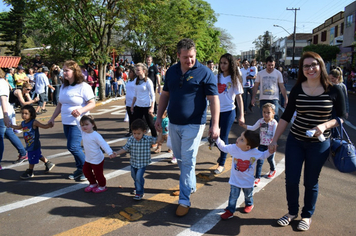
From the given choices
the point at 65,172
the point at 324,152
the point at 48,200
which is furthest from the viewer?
the point at 65,172

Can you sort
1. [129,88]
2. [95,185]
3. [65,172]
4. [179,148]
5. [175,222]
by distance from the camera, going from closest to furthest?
[175,222], [179,148], [95,185], [65,172], [129,88]

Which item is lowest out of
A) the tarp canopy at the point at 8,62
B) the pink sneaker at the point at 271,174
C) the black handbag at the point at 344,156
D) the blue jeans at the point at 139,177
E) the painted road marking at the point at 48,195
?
the painted road marking at the point at 48,195

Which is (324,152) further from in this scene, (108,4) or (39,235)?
(108,4)

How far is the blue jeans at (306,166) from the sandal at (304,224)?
1.8 inches

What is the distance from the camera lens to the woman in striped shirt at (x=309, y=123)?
126 inches

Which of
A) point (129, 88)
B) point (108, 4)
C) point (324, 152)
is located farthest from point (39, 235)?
point (108, 4)

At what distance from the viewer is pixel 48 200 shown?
4.29 m

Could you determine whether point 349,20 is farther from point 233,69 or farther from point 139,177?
point 139,177

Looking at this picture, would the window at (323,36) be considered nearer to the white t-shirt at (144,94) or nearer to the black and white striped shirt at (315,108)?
the white t-shirt at (144,94)

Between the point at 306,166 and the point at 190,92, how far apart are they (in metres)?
1.58

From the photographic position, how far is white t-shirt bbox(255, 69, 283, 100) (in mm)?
6243

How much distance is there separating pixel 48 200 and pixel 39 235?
3.21 feet

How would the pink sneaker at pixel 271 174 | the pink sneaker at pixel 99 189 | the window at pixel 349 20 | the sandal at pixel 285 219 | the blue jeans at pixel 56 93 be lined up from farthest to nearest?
the window at pixel 349 20 < the blue jeans at pixel 56 93 < the pink sneaker at pixel 271 174 < the pink sneaker at pixel 99 189 < the sandal at pixel 285 219

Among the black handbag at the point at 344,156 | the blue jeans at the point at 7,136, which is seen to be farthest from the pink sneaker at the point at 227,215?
the blue jeans at the point at 7,136
